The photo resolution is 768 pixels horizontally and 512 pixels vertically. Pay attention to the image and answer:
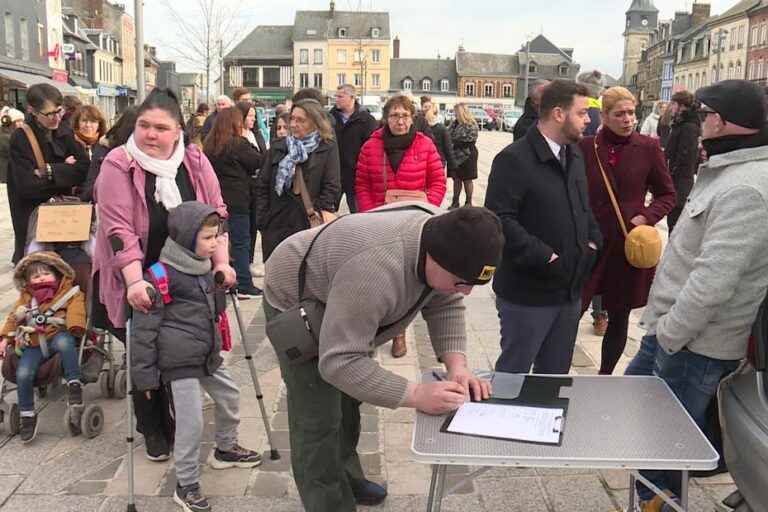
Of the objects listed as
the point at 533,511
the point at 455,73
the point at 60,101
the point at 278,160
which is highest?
the point at 455,73

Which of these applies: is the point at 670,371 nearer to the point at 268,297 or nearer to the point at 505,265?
the point at 505,265

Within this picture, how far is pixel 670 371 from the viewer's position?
3332mm

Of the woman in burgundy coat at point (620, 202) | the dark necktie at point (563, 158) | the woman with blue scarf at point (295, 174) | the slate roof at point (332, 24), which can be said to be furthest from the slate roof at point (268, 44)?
the dark necktie at point (563, 158)

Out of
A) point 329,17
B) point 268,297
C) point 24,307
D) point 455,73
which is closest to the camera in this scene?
point 268,297

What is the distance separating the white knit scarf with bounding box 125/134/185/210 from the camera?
152 inches

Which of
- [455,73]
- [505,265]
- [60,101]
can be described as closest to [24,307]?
[60,101]

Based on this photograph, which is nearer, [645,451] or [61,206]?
[645,451]

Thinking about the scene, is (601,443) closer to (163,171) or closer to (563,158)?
(563,158)

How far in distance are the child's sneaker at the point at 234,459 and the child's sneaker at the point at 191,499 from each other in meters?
0.39

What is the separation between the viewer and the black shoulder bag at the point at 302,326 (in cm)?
276

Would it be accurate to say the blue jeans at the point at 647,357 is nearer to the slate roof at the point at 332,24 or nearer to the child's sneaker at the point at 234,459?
the child's sneaker at the point at 234,459

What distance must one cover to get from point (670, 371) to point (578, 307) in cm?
88

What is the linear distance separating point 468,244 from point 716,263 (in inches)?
46.7

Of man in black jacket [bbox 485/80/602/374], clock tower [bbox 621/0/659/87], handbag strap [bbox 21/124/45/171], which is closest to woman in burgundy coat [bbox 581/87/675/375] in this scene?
man in black jacket [bbox 485/80/602/374]
